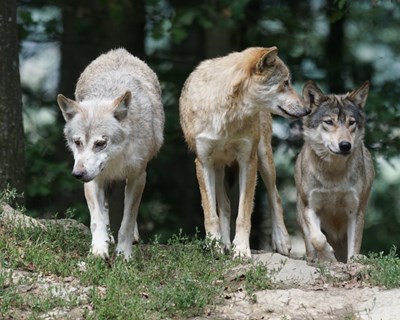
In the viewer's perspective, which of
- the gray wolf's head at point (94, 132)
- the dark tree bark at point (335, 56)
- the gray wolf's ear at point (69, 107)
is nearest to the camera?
the gray wolf's head at point (94, 132)

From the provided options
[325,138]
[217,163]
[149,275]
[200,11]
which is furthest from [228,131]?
[200,11]

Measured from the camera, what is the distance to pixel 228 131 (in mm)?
10305

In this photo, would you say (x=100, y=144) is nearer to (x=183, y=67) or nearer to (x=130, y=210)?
(x=130, y=210)

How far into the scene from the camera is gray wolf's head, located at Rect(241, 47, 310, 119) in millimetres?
10242

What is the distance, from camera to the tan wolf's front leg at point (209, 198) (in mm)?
10344

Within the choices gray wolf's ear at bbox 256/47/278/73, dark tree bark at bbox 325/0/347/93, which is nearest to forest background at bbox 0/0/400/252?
dark tree bark at bbox 325/0/347/93

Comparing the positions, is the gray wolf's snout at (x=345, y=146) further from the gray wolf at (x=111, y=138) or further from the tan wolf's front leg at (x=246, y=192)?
the gray wolf at (x=111, y=138)

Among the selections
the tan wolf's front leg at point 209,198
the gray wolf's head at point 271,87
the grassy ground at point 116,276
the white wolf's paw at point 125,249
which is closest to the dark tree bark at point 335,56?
the gray wolf's head at point 271,87

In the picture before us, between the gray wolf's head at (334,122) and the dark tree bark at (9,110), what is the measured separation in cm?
328

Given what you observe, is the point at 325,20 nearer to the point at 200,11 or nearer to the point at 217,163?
the point at 200,11

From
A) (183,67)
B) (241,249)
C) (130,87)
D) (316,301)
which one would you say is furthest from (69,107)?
(183,67)

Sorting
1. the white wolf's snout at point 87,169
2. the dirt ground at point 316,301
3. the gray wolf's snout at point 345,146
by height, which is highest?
the white wolf's snout at point 87,169

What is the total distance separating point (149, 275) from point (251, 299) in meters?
0.97

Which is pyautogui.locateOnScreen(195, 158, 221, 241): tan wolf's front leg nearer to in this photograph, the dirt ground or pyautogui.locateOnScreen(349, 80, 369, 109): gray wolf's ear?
the dirt ground
